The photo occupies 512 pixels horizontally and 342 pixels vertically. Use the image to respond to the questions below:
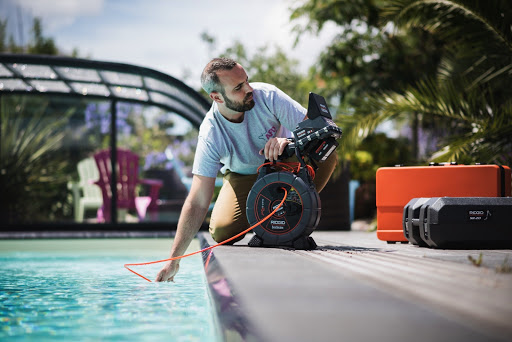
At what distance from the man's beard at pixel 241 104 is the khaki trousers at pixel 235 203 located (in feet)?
2.39

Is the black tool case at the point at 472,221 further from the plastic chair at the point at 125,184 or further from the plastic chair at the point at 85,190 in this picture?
the plastic chair at the point at 85,190

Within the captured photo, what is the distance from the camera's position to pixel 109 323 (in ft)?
9.52

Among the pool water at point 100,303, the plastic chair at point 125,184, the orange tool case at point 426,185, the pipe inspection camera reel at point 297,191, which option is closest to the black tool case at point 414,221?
the orange tool case at point 426,185

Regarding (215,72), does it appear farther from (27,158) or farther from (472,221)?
(27,158)

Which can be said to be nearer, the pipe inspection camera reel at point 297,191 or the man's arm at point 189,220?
the pipe inspection camera reel at point 297,191

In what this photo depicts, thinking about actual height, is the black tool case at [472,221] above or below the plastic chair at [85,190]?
below

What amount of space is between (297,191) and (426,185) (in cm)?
146

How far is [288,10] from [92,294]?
11.2 metres

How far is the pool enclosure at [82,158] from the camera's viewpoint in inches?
418

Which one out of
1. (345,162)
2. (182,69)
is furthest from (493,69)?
(182,69)

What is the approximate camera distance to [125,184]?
1138 cm

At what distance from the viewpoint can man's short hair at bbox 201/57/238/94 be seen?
Answer: 388cm

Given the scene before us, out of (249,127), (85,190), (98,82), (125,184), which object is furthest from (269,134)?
(85,190)

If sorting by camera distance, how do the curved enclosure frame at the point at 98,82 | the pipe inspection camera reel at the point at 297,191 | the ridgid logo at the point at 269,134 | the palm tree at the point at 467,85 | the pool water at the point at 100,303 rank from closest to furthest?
the pool water at the point at 100,303, the pipe inspection camera reel at the point at 297,191, the ridgid logo at the point at 269,134, the palm tree at the point at 467,85, the curved enclosure frame at the point at 98,82
